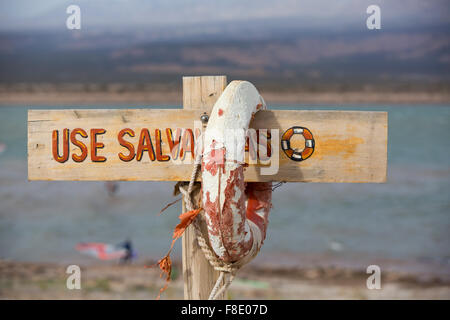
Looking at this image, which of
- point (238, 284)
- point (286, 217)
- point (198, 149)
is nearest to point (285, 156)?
point (198, 149)

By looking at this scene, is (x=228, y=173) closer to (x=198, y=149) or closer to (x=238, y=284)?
(x=198, y=149)

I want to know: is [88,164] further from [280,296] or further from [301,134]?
[280,296]

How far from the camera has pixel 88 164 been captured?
222 centimetres

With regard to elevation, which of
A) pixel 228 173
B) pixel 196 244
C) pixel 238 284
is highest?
pixel 228 173

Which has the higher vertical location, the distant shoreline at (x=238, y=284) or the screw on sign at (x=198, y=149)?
the screw on sign at (x=198, y=149)

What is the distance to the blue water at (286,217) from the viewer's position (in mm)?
8977

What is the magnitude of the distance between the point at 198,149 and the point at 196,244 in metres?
0.40

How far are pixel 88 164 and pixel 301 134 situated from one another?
0.84m

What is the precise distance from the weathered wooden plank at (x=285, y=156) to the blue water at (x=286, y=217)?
6246mm

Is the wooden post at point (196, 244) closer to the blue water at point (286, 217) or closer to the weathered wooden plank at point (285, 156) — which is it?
the weathered wooden plank at point (285, 156)

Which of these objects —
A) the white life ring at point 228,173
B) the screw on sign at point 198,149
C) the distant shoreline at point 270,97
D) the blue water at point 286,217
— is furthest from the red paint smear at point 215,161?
the distant shoreline at point 270,97

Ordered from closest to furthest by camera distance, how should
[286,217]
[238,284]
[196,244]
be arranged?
[196,244] < [238,284] < [286,217]

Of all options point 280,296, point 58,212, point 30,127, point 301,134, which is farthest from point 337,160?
point 58,212

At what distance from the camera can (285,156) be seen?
2.18m
